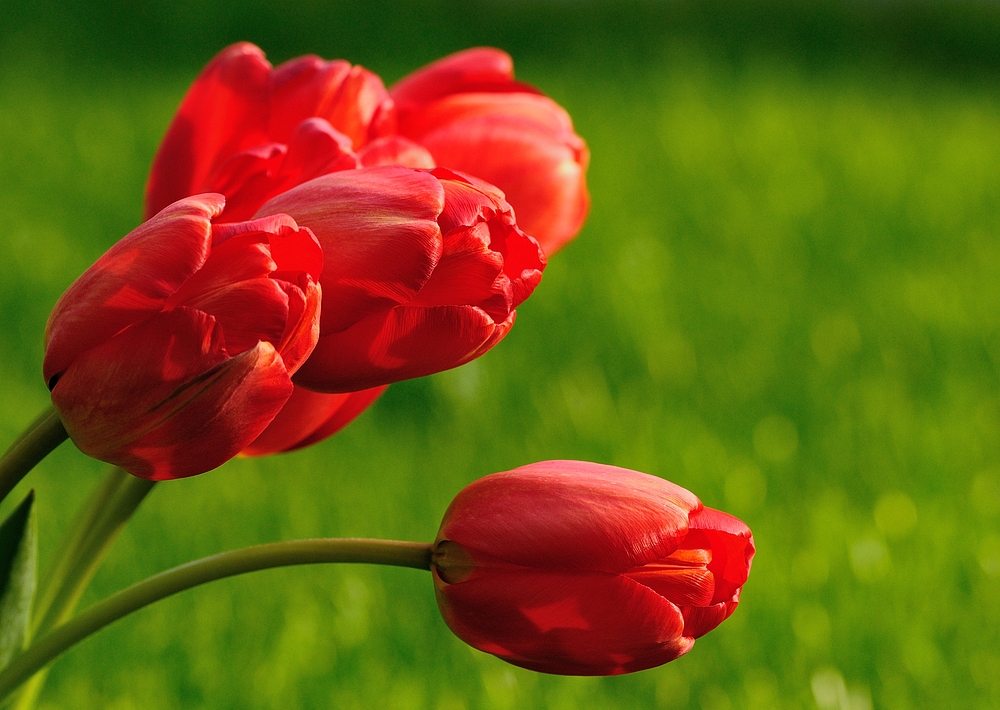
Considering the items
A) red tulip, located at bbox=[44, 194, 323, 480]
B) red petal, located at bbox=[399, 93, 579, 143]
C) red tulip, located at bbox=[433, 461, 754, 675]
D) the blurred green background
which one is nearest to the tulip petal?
red tulip, located at bbox=[433, 461, 754, 675]

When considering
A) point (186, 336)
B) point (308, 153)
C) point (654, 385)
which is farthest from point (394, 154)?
point (654, 385)

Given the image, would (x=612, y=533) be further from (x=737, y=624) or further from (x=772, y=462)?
(x=772, y=462)

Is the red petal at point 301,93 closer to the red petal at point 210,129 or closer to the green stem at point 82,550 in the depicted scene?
the red petal at point 210,129

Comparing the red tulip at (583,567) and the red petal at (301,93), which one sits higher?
the red petal at (301,93)

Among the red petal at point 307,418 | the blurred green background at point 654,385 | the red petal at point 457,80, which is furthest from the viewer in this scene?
the blurred green background at point 654,385

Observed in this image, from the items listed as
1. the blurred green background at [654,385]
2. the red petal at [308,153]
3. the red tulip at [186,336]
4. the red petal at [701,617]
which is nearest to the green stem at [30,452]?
the red tulip at [186,336]

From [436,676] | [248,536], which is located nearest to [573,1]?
[248,536]

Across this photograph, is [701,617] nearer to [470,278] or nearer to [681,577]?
[681,577]
